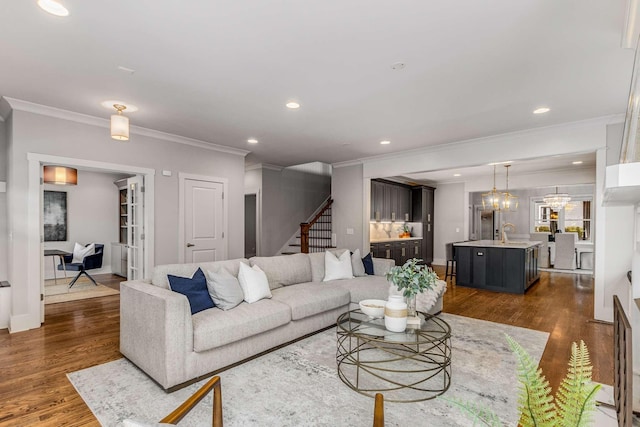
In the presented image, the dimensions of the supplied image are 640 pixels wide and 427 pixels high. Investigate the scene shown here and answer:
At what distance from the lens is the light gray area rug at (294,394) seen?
222 centimetres

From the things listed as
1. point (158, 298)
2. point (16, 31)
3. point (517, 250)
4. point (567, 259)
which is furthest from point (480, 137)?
point (567, 259)

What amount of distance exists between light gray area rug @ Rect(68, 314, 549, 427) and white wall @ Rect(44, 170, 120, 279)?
238 inches

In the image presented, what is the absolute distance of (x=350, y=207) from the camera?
7.22m

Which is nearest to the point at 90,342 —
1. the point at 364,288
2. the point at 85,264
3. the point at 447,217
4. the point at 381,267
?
the point at 364,288

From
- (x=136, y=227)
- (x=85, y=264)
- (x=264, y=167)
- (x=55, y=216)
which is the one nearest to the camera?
(x=136, y=227)

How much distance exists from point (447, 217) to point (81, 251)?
9.52m

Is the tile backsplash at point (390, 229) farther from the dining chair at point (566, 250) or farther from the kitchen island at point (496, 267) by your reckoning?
the dining chair at point (566, 250)

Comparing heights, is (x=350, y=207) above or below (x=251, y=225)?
above

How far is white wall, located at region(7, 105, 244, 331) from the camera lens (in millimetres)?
3949

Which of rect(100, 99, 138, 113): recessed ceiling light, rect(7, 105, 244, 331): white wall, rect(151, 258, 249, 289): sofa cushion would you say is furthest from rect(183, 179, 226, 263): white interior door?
A: rect(151, 258, 249, 289): sofa cushion

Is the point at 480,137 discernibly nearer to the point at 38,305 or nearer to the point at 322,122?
the point at 322,122

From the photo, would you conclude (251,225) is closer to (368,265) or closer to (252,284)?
(368,265)

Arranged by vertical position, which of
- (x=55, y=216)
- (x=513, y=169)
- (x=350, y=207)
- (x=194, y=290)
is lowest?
(x=194, y=290)

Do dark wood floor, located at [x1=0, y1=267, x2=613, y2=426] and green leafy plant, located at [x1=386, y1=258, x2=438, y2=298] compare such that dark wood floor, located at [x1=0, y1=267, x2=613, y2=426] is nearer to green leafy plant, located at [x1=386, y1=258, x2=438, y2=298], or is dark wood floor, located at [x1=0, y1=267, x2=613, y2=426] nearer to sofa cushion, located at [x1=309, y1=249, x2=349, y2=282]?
green leafy plant, located at [x1=386, y1=258, x2=438, y2=298]
